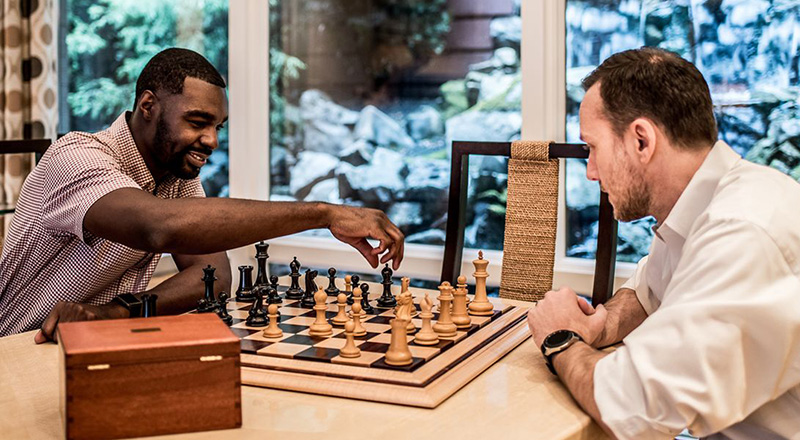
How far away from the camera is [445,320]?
1.86 metres

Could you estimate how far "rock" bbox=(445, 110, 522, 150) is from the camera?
3408 millimetres

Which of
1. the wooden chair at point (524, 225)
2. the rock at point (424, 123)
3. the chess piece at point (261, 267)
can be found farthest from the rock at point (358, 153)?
the chess piece at point (261, 267)

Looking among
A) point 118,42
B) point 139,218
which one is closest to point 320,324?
point 139,218

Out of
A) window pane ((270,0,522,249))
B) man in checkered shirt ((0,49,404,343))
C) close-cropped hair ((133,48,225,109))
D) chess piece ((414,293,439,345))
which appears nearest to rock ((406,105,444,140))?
window pane ((270,0,522,249))

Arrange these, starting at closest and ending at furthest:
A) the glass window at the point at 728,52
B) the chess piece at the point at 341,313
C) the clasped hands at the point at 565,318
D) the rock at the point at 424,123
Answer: the clasped hands at the point at 565,318, the chess piece at the point at 341,313, the glass window at the point at 728,52, the rock at the point at 424,123

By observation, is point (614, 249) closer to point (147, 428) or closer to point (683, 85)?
point (683, 85)

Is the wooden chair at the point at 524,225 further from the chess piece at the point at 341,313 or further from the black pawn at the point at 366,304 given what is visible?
the chess piece at the point at 341,313

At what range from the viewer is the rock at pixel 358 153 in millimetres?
3799

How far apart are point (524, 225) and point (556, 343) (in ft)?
3.65

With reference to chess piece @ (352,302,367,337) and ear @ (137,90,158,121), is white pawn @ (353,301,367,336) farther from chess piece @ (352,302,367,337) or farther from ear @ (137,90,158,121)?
ear @ (137,90,158,121)

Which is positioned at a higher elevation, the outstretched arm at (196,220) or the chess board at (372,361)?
the outstretched arm at (196,220)

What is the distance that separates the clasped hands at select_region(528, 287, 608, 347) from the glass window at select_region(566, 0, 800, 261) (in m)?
1.40

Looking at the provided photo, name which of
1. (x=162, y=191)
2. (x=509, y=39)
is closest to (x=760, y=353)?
(x=162, y=191)

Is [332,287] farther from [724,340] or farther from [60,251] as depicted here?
[724,340]
